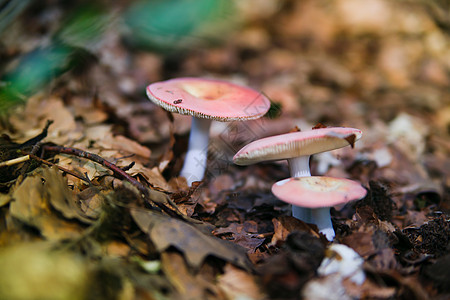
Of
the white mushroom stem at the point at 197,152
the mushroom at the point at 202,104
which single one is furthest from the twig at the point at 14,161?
the white mushroom stem at the point at 197,152

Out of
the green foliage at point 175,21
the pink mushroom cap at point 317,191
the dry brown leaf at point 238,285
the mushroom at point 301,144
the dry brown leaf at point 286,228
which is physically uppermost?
the green foliage at point 175,21

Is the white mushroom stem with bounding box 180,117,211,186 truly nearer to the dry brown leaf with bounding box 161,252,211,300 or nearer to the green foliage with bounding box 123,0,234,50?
the dry brown leaf with bounding box 161,252,211,300

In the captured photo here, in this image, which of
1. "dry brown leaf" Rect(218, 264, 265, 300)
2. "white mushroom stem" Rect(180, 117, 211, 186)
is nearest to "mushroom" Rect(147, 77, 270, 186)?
"white mushroom stem" Rect(180, 117, 211, 186)

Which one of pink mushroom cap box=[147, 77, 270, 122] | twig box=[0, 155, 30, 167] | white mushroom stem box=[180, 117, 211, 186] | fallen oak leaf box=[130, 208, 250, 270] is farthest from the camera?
white mushroom stem box=[180, 117, 211, 186]

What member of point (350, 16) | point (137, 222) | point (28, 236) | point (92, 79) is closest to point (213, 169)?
point (137, 222)

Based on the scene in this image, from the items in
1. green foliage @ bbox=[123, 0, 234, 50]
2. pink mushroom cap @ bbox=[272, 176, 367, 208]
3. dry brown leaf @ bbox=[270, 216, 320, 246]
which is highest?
green foliage @ bbox=[123, 0, 234, 50]

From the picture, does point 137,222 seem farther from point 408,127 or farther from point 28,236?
point 408,127

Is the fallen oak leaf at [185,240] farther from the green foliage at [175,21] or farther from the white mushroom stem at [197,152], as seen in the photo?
the green foliage at [175,21]
